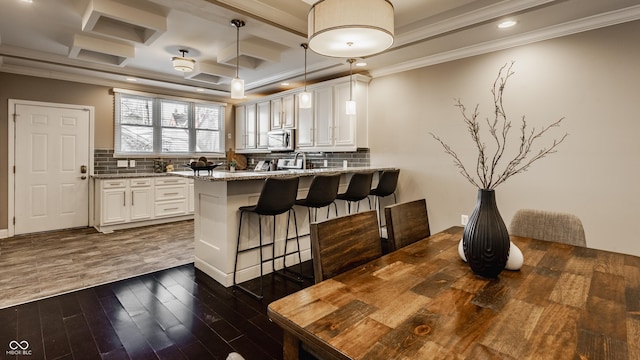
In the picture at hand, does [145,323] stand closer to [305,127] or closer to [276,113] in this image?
[305,127]

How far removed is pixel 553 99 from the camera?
3.11 meters

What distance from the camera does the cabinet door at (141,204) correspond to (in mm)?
5164

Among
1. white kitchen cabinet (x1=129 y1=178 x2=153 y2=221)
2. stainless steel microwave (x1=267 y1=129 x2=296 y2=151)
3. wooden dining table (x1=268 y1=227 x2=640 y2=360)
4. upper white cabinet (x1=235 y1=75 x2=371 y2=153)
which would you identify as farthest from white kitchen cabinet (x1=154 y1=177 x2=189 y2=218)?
wooden dining table (x1=268 y1=227 x2=640 y2=360)

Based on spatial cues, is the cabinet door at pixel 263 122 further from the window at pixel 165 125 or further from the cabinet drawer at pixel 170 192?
the cabinet drawer at pixel 170 192

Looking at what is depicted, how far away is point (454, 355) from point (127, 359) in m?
2.00

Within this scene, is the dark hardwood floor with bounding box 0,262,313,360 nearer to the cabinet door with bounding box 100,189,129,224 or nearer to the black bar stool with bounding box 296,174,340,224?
the black bar stool with bounding box 296,174,340,224

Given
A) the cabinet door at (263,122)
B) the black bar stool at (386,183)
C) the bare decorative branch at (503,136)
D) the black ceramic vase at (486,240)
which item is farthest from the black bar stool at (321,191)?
the cabinet door at (263,122)

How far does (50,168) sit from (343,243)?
5.53m

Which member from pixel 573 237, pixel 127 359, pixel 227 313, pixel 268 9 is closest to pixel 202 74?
pixel 268 9

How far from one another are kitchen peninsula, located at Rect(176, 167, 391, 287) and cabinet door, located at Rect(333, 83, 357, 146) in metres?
1.33

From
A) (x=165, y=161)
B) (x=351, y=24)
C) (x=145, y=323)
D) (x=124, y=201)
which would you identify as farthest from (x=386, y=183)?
(x=165, y=161)

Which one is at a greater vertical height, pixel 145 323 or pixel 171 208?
pixel 171 208

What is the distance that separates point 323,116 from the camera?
16.0 ft

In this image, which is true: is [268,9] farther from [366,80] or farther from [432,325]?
[432,325]
